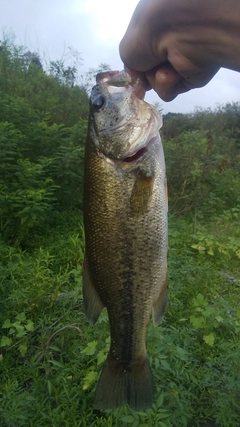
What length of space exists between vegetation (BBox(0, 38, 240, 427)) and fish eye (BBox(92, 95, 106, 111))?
1567 mm

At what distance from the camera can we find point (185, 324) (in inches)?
145

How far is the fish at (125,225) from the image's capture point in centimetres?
172

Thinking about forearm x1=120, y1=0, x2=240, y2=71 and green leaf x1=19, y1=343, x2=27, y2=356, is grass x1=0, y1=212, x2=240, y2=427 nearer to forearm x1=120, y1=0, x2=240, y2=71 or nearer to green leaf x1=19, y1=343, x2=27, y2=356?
green leaf x1=19, y1=343, x2=27, y2=356

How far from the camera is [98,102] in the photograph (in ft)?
6.00

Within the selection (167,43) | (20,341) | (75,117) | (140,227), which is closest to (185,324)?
A: (20,341)

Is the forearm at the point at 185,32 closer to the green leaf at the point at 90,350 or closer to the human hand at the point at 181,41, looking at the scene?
the human hand at the point at 181,41

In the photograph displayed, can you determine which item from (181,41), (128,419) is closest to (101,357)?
(128,419)

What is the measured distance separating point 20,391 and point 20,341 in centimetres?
54

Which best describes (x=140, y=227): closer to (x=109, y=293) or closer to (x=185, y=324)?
(x=109, y=293)

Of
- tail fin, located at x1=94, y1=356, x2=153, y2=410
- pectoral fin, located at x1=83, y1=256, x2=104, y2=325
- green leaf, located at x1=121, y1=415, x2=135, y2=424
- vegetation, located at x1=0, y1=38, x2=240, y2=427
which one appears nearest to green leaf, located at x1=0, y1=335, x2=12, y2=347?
vegetation, located at x1=0, y1=38, x2=240, y2=427

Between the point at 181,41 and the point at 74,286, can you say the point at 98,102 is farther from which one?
the point at 74,286

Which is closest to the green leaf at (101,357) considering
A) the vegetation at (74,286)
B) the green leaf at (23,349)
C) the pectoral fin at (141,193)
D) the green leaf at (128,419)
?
the vegetation at (74,286)

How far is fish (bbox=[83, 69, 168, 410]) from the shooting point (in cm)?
172

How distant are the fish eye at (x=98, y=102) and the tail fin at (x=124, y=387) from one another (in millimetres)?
1149
